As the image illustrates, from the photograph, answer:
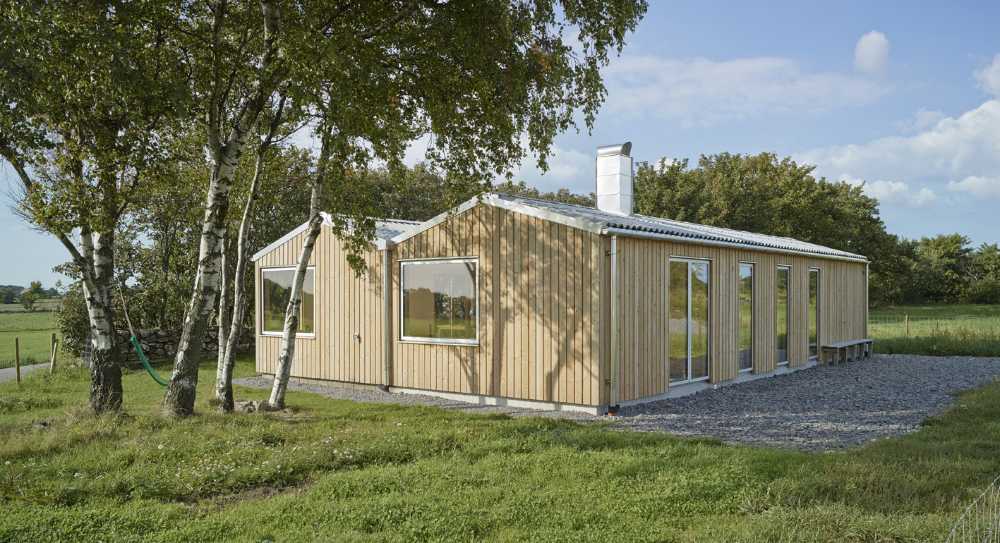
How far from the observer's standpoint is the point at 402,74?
28.5 feet

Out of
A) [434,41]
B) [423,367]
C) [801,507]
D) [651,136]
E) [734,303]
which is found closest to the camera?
[801,507]

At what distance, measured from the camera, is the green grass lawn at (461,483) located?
448 centimetres

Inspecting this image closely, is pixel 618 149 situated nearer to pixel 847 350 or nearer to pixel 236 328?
pixel 236 328

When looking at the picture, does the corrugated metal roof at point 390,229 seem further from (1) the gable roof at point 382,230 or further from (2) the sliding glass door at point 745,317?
(2) the sliding glass door at point 745,317

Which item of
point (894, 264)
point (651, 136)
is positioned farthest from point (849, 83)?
point (894, 264)

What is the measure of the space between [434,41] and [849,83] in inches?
435

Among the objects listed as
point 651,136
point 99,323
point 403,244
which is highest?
point 651,136

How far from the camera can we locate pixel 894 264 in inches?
1484

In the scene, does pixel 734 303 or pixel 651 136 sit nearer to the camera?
pixel 734 303

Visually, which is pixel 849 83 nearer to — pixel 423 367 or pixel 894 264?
pixel 423 367

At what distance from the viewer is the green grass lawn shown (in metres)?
4.48

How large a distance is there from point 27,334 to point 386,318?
939 inches

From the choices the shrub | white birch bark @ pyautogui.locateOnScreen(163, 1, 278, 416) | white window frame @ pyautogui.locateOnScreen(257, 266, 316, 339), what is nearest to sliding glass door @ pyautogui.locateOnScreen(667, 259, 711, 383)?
white birch bark @ pyautogui.locateOnScreen(163, 1, 278, 416)

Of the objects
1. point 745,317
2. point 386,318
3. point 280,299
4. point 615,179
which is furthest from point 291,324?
point 745,317
